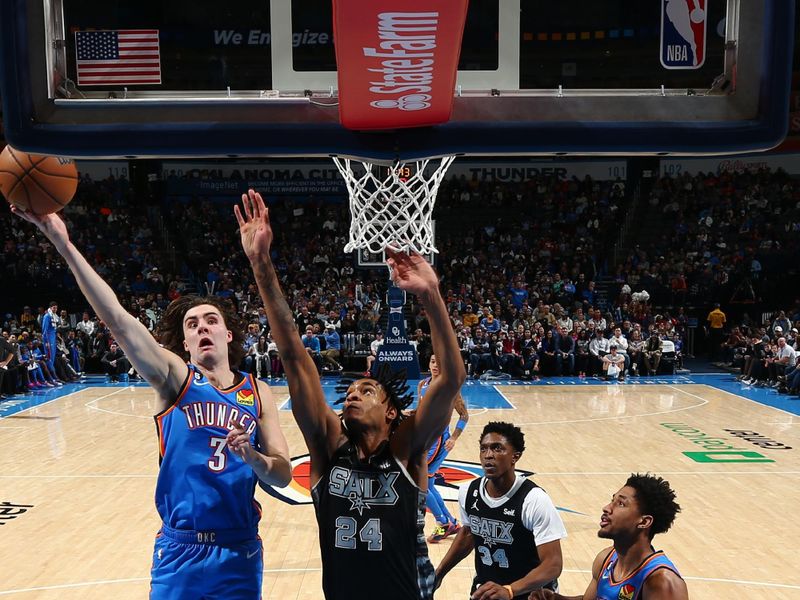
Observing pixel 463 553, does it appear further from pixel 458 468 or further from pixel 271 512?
pixel 458 468

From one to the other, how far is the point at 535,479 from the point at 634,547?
540 cm

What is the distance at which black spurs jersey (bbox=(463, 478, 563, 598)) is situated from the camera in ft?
11.5

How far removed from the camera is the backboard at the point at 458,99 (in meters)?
2.74

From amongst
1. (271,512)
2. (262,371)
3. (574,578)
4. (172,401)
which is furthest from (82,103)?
(262,371)

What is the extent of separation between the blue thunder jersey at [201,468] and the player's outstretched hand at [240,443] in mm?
324

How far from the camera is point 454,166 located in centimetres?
2547

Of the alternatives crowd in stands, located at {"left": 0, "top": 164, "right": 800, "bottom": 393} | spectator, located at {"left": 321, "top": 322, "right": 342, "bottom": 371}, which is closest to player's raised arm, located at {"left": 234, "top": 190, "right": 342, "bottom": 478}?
crowd in stands, located at {"left": 0, "top": 164, "right": 800, "bottom": 393}

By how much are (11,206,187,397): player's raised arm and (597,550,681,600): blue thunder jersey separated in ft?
6.20

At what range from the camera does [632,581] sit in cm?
306

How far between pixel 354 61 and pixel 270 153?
540 millimetres

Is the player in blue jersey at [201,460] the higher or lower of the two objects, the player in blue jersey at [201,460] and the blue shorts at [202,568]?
the higher

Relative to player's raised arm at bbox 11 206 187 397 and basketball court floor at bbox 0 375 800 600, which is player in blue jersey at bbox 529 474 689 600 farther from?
player's raised arm at bbox 11 206 187 397

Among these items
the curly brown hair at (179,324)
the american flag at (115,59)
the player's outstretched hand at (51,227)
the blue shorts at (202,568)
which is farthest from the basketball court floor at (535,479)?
the american flag at (115,59)

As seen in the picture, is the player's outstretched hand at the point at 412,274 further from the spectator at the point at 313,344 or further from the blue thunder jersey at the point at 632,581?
the spectator at the point at 313,344
